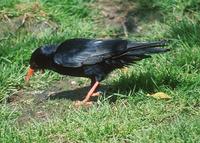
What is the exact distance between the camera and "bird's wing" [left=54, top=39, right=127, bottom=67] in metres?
6.10

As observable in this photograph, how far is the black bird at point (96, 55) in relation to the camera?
6.09 meters

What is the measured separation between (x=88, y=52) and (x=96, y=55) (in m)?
0.10

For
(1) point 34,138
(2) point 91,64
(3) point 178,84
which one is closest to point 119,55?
(2) point 91,64

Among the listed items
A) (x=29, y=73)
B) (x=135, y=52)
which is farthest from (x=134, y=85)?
(x=29, y=73)

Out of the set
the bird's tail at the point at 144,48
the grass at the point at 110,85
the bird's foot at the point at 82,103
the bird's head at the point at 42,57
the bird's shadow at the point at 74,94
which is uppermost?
the bird's tail at the point at 144,48

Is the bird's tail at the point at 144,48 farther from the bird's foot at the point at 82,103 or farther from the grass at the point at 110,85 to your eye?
the bird's foot at the point at 82,103

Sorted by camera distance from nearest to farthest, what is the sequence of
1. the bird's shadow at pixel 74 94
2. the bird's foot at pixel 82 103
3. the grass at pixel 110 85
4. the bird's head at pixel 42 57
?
the grass at pixel 110 85, the bird's foot at pixel 82 103, the bird's head at pixel 42 57, the bird's shadow at pixel 74 94

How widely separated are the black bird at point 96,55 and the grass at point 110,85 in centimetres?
30

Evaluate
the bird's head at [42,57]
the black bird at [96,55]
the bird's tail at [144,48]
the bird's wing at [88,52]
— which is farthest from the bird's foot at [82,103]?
the bird's tail at [144,48]

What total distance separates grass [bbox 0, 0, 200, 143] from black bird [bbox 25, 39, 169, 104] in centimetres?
30

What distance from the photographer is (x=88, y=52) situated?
6.17 meters

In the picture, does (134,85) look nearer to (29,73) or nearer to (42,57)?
(42,57)

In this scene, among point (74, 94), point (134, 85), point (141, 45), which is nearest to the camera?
point (141, 45)

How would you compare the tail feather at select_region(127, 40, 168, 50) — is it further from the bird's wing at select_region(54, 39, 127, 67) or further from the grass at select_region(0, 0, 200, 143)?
the grass at select_region(0, 0, 200, 143)
